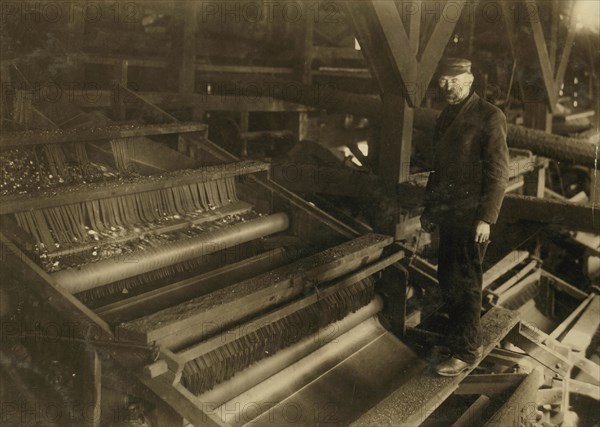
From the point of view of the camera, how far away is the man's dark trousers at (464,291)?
3.15 metres

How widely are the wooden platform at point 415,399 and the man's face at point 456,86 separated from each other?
1281mm

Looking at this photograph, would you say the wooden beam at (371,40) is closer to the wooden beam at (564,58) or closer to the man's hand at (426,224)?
the man's hand at (426,224)

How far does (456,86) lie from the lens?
3.14 m

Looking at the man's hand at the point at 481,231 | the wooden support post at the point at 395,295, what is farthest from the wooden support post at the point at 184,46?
the man's hand at the point at 481,231

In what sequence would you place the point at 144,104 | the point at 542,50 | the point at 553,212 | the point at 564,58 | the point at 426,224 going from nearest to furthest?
the point at 426,224 < the point at 144,104 < the point at 553,212 < the point at 542,50 < the point at 564,58

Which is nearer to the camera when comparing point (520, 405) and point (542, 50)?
point (520, 405)

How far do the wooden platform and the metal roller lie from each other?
1071mm

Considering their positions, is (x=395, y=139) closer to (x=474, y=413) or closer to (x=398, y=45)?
(x=398, y=45)

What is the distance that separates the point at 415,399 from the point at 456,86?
153cm

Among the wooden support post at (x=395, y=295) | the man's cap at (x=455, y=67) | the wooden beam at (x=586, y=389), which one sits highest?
the man's cap at (x=455, y=67)

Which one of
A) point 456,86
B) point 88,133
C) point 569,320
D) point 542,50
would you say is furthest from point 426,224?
point 542,50

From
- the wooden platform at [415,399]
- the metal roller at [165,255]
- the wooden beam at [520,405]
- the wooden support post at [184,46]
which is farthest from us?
the wooden support post at [184,46]

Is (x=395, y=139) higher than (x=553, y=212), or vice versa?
(x=395, y=139)

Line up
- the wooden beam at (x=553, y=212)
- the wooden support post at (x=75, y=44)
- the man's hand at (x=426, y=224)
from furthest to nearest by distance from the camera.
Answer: the wooden support post at (x=75, y=44)
the wooden beam at (x=553, y=212)
the man's hand at (x=426, y=224)
